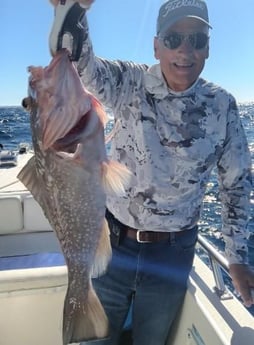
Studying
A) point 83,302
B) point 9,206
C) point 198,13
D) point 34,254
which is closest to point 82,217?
point 83,302

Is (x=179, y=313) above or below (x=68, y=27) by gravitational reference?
below

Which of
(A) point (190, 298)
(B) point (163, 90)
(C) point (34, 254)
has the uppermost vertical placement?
(B) point (163, 90)

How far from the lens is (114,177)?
1.59 meters

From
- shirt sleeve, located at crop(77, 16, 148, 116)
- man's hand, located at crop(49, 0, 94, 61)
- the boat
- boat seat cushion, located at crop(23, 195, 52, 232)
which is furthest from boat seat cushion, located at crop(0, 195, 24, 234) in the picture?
man's hand, located at crop(49, 0, 94, 61)

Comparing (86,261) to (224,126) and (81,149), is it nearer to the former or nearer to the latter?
(81,149)

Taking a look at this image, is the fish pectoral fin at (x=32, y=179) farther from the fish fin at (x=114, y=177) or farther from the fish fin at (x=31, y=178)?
the fish fin at (x=114, y=177)

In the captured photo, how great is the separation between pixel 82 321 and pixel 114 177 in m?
0.73

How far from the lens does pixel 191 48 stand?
202 cm

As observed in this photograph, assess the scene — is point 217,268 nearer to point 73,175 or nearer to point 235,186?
point 235,186

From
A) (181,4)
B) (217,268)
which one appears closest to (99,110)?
(181,4)

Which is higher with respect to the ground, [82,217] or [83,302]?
[82,217]

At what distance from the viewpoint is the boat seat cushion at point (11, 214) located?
455cm

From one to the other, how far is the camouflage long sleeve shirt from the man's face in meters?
0.05

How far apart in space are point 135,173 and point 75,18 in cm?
94
